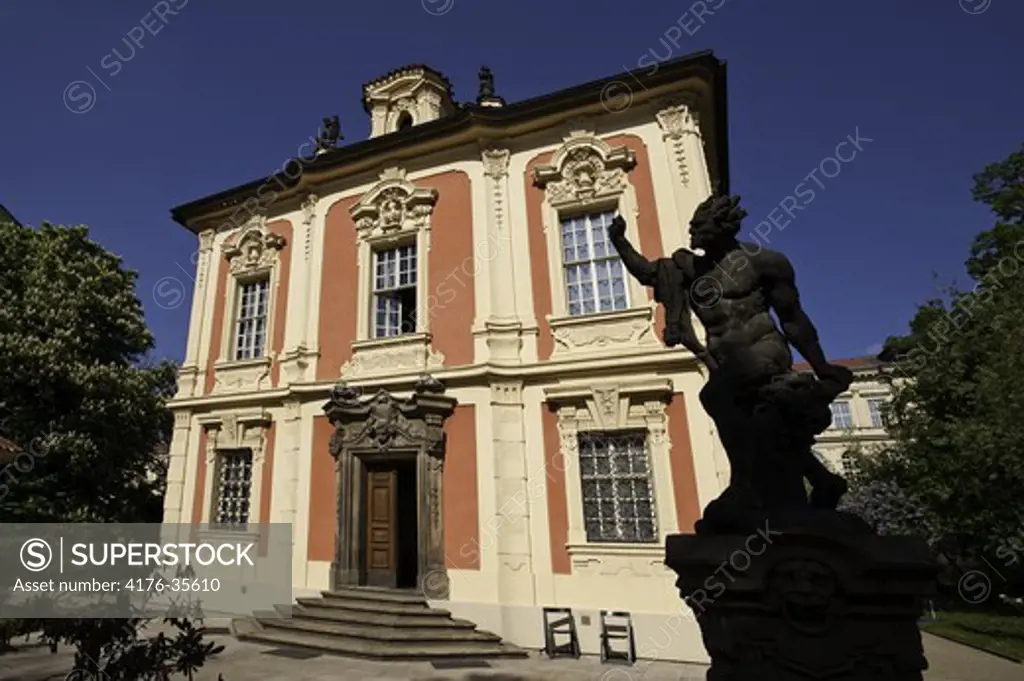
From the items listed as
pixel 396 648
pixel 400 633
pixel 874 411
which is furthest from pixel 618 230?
pixel 874 411

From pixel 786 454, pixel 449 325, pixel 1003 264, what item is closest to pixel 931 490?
pixel 1003 264

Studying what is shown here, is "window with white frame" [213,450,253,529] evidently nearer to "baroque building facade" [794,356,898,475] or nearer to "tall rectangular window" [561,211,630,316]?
"tall rectangular window" [561,211,630,316]

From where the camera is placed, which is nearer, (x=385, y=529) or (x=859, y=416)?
(x=385, y=529)

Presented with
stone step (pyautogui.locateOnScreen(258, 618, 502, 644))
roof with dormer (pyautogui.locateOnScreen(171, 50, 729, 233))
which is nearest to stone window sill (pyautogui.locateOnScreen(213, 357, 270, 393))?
roof with dormer (pyautogui.locateOnScreen(171, 50, 729, 233))

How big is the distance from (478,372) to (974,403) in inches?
566

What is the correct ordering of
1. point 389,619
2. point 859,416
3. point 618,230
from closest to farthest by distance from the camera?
point 618,230 → point 389,619 → point 859,416

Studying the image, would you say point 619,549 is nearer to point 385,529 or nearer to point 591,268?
point 385,529

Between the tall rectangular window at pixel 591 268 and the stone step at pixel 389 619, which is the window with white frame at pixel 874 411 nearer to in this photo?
the tall rectangular window at pixel 591 268

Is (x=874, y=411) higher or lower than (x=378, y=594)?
higher

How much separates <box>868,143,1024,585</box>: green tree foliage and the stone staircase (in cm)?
1132

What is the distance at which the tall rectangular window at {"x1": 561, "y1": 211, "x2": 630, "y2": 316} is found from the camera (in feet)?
31.1

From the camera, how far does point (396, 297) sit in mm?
11117

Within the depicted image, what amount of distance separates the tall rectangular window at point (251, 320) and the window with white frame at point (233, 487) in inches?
93.0

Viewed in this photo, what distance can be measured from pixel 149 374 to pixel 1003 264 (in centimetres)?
2459
